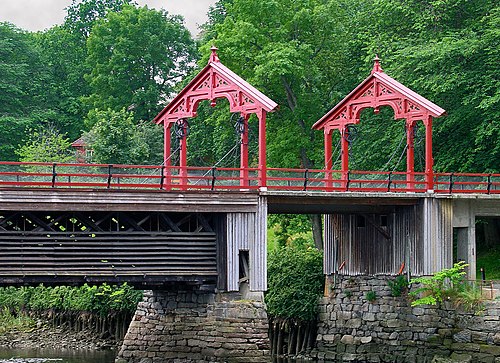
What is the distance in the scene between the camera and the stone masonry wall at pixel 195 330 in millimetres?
35312

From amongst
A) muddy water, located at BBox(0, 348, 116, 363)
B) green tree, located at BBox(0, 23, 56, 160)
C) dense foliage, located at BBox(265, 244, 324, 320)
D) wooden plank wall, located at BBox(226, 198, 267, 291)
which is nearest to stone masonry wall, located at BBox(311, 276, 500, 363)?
dense foliage, located at BBox(265, 244, 324, 320)

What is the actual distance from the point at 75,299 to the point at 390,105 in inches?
706

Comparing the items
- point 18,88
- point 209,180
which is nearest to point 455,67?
point 209,180

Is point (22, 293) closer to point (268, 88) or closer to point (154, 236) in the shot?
point (268, 88)

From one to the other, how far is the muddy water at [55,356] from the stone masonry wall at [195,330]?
299cm

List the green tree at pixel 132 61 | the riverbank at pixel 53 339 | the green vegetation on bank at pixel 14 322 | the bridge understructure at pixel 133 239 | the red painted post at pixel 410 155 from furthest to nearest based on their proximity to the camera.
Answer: the green tree at pixel 132 61
the green vegetation on bank at pixel 14 322
the riverbank at pixel 53 339
the red painted post at pixel 410 155
the bridge understructure at pixel 133 239

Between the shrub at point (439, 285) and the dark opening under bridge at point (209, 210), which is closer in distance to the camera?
the dark opening under bridge at point (209, 210)

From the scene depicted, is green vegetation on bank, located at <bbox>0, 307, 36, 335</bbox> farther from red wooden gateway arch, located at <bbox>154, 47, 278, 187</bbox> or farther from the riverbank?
red wooden gateway arch, located at <bbox>154, 47, 278, 187</bbox>

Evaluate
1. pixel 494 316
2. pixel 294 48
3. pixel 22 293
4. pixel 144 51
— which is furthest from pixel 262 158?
pixel 144 51

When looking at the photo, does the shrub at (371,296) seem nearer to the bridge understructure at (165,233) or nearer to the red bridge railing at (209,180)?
the bridge understructure at (165,233)

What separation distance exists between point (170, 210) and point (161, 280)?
2.22 metres

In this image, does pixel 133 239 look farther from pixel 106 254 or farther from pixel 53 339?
pixel 53 339

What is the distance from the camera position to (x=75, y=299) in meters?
50.3

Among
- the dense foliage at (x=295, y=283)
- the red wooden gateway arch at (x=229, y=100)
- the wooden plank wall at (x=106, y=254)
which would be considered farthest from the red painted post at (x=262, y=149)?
the dense foliage at (x=295, y=283)
